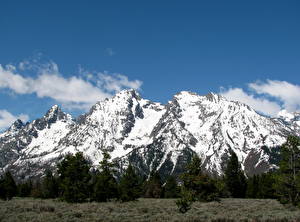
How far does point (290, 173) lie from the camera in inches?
1809

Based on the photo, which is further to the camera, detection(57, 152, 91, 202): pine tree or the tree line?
detection(57, 152, 91, 202): pine tree

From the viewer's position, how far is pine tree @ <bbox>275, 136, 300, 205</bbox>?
44.5 m

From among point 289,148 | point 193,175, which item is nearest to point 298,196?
point 289,148

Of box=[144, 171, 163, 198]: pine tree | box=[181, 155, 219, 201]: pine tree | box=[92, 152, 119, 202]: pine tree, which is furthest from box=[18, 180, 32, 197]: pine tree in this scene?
box=[181, 155, 219, 201]: pine tree

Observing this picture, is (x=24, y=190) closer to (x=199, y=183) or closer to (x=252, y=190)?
(x=252, y=190)

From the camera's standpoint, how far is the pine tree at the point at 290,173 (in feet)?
146

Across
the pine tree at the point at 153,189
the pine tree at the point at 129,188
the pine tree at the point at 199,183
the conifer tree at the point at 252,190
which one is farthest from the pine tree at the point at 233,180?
the pine tree at the point at 199,183

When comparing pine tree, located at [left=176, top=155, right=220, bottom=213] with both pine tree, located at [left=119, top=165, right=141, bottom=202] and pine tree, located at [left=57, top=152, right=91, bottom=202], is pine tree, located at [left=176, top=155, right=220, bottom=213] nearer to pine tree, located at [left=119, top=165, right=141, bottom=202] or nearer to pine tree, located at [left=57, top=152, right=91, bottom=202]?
pine tree, located at [left=119, top=165, right=141, bottom=202]

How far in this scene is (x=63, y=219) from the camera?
29.7 metres

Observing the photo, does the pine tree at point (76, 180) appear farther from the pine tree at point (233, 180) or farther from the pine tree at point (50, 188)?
the pine tree at point (233, 180)

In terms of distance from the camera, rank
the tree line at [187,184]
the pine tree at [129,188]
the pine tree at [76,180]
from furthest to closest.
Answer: the pine tree at [129,188], the pine tree at [76,180], the tree line at [187,184]

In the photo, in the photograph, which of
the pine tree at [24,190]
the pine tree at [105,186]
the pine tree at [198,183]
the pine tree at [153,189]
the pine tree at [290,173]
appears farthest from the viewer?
the pine tree at [24,190]

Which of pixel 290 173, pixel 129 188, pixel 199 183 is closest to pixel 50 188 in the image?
pixel 129 188

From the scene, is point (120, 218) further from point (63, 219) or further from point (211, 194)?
point (211, 194)
